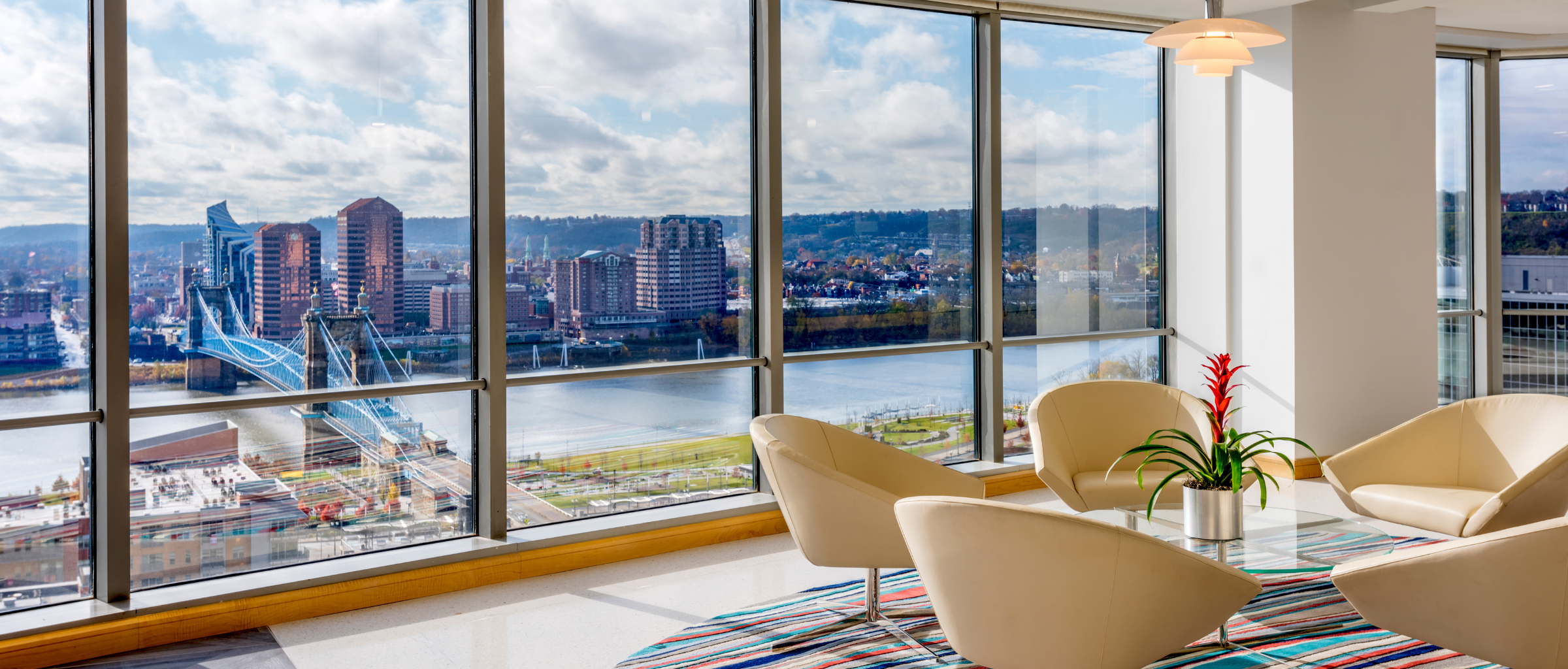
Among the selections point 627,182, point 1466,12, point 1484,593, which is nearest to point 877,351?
point 627,182

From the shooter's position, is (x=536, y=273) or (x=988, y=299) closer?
(x=536, y=273)

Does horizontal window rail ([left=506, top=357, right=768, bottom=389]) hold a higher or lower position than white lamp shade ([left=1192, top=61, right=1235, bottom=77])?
lower

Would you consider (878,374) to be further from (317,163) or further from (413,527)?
(317,163)

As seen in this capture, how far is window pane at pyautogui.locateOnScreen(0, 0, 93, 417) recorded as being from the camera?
3705 mm

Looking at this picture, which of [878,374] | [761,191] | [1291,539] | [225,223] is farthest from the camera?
[878,374]

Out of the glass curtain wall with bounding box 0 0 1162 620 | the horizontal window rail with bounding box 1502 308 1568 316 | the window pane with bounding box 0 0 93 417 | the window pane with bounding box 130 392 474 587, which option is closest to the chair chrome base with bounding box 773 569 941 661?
the glass curtain wall with bounding box 0 0 1162 620

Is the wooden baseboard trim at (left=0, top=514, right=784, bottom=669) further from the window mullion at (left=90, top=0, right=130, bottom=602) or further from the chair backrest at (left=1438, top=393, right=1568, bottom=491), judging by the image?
the chair backrest at (left=1438, top=393, right=1568, bottom=491)

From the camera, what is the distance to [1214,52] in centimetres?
360

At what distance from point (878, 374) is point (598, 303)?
1682 millimetres

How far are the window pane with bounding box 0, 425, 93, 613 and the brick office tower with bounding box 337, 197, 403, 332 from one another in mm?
1097

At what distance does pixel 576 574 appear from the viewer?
4.68 meters

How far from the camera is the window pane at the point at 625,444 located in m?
4.84

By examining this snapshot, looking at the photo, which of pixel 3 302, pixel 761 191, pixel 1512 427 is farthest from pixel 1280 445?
pixel 3 302

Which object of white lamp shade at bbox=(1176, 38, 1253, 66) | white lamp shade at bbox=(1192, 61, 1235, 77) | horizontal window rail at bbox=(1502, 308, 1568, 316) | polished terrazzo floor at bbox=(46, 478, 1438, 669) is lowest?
polished terrazzo floor at bbox=(46, 478, 1438, 669)
